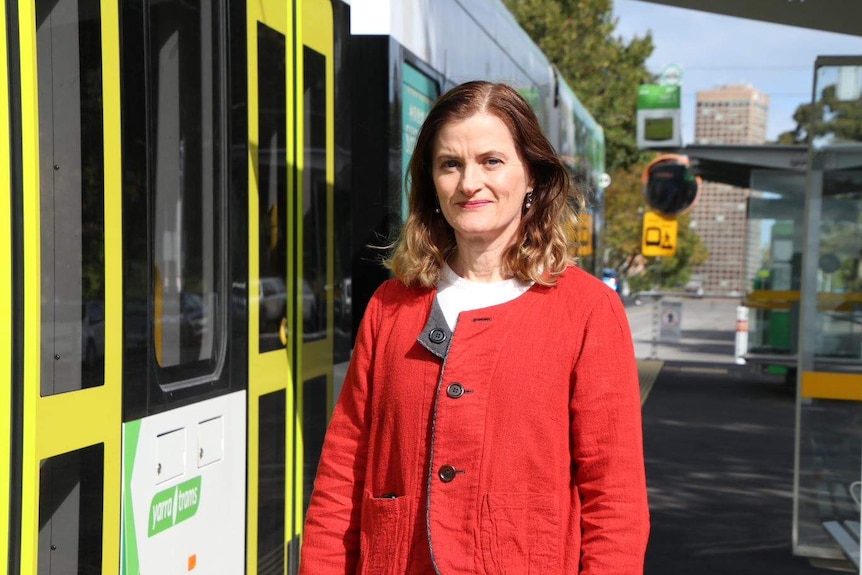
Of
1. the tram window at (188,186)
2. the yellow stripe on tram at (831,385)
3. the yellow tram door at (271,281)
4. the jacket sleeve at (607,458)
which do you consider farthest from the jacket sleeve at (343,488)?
the yellow stripe on tram at (831,385)

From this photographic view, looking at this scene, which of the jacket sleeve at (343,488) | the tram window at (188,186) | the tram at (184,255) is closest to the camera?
the tram at (184,255)

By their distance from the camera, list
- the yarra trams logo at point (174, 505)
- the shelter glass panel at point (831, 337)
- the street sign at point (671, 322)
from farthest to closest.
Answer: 1. the street sign at point (671, 322)
2. the shelter glass panel at point (831, 337)
3. the yarra trams logo at point (174, 505)

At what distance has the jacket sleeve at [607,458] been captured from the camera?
84.9 inches

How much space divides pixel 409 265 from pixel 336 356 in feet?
6.27

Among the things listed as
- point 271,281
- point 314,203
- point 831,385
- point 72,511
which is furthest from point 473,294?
point 831,385

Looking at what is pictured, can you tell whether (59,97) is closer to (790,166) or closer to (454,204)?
(454,204)

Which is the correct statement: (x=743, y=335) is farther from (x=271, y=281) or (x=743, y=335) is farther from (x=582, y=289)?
(x=582, y=289)

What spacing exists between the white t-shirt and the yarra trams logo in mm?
898

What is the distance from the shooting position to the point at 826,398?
6.62m

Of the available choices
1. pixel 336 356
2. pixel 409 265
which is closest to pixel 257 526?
pixel 336 356

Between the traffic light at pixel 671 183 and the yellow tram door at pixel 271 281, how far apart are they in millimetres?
14648

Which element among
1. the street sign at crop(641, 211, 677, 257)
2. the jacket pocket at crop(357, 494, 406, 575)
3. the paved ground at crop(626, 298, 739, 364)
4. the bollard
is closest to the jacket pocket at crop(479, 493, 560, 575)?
the jacket pocket at crop(357, 494, 406, 575)

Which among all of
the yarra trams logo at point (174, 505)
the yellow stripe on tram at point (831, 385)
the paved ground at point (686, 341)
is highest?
the yarra trams logo at point (174, 505)

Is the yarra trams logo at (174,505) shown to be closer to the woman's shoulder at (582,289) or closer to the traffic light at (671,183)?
Answer: the woman's shoulder at (582,289)
